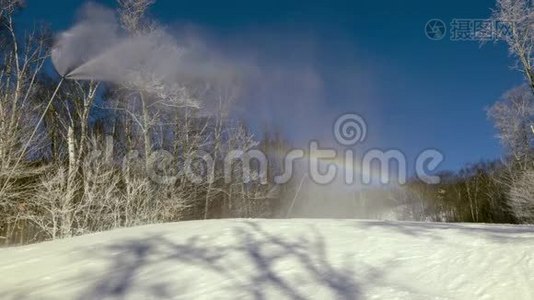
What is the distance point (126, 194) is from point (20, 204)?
12.4 feet

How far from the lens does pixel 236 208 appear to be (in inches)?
1330

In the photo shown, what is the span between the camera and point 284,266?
690 centimetres

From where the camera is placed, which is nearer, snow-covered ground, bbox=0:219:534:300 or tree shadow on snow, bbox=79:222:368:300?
snow-covered ground, bbox=0:219:534:300

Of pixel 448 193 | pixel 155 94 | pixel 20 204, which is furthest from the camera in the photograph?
pixel 448 193

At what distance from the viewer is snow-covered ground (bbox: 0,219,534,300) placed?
19.0ft

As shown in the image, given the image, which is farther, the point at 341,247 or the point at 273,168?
the point at 273,168

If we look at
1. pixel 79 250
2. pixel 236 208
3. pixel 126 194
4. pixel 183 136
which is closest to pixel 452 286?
pixel 79 250

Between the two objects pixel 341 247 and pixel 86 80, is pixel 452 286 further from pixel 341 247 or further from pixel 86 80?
pixel 86 80

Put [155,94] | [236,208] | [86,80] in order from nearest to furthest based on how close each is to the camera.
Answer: [155,94], [86,80], [236,208]

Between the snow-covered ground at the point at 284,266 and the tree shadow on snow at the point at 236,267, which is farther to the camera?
the tree shadow on snow at the point at 236,267

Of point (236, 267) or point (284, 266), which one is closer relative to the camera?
point (284, 266)

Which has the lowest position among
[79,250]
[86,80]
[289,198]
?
[79,250]

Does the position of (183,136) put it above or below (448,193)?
below

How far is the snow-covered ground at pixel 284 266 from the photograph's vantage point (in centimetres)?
580
